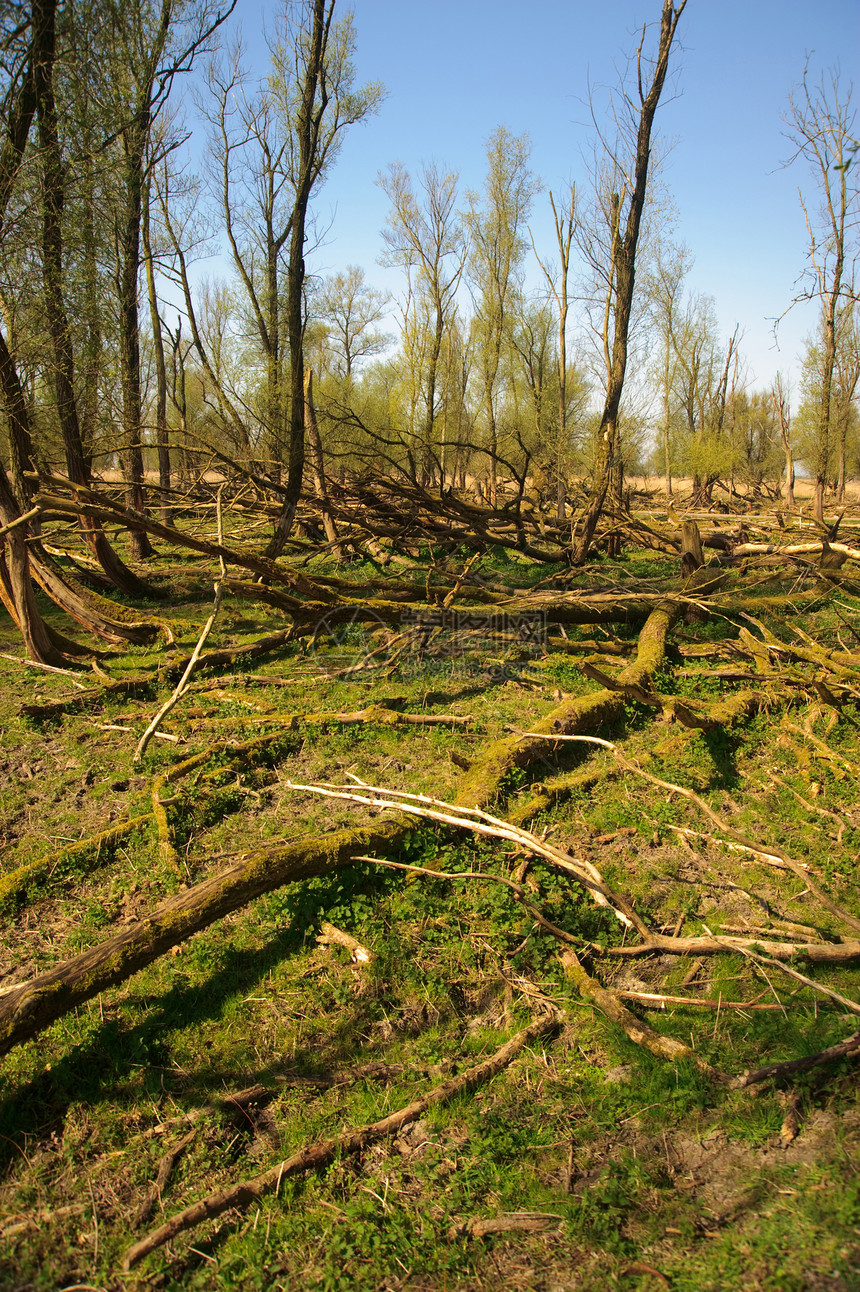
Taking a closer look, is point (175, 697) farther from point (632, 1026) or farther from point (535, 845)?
point (632, 1026)

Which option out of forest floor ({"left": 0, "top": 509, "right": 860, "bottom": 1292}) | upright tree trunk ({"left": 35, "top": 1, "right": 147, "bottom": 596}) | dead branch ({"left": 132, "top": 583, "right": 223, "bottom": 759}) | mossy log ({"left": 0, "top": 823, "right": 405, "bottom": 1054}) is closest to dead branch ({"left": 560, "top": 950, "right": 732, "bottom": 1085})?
forest floor ({"left": 0, "top": 509, "right": 860, "bottom": 1292})

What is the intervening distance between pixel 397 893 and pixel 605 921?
1122 millimetres

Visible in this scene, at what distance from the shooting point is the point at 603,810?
Answer: 474 cm

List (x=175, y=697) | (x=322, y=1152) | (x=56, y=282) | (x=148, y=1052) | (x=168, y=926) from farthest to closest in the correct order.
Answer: (x=56, y=282) < (x=175, y=697) < (x=168, y=926) < (x=148, y=1052) < (x=322, y=1152)

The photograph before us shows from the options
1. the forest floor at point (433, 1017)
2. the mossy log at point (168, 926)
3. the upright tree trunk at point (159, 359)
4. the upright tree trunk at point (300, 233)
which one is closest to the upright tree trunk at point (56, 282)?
the upright tree trunk at point (159, 359)

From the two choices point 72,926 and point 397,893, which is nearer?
point 72,926

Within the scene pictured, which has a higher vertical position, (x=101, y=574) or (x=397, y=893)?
(x=101, y=574)

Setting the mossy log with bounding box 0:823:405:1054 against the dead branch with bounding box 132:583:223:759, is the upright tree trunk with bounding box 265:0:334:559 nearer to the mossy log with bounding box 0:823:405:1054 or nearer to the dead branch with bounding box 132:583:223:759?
the dead branch with bounding box 132:583:223:759

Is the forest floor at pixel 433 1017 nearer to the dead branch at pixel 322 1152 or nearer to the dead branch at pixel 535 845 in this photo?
the dead branch at pixel 322 1152

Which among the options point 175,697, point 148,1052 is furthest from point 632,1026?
point 175,697

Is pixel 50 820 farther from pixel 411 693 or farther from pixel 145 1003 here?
pixel 411 693

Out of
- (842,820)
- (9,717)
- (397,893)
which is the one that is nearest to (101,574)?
(9,717)

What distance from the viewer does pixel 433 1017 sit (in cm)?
324

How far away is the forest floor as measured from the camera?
220 cm
